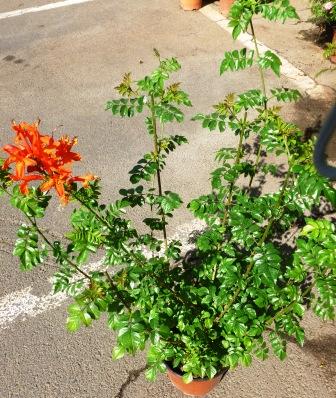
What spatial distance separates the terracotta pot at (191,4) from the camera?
902 centimetres

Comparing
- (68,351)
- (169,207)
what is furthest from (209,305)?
(68,351)

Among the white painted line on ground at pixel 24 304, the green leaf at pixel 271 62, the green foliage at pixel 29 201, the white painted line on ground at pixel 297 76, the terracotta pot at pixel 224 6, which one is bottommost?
the white painted line on ground at pixel 24 304

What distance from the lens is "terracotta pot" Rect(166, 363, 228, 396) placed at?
9.30ft

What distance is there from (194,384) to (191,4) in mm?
8727

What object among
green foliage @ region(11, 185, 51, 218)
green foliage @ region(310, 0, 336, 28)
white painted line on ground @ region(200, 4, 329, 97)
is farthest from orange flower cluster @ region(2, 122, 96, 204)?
green foliage @ region(310, 0, 336, 28)

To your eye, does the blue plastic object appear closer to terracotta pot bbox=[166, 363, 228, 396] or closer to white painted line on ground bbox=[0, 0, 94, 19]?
terracotta pot bbox=[166, 363, 228, 396]

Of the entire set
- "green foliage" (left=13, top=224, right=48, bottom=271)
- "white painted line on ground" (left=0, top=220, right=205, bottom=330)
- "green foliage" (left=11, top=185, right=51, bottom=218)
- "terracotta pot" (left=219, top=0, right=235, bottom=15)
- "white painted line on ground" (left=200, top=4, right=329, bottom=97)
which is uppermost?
"green foliage" (left=11, top=185, right=51, bottom=218)

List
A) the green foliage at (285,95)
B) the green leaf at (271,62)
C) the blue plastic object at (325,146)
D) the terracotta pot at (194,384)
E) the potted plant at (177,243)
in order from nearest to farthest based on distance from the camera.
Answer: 1. the blue plastic object at (325,146)
2. the potted plant at (177,243)
3. the green leaf at (271,62)
4. the green foliage at (285,95)
5. the terracotta pot at (194,384)

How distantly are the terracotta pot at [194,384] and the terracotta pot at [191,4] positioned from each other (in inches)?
339

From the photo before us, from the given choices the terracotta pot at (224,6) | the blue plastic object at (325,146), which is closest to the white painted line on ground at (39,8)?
the terracotta pot at (224,6)

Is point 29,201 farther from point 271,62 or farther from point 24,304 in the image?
point 24,304

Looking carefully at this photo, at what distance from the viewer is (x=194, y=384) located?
9.43 ft

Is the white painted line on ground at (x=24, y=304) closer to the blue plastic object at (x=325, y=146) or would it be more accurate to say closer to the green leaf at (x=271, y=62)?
the green leaf at (x=271, y=62)

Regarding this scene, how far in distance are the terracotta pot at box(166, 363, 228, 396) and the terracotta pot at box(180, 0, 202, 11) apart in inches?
339
